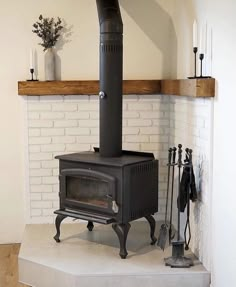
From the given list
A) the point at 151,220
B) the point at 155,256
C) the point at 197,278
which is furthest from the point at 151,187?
the point at 197,278

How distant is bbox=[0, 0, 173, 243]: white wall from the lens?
4008 mm

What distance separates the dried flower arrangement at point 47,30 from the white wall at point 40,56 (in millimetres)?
59

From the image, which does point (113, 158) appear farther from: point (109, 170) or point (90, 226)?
point (90, 226)

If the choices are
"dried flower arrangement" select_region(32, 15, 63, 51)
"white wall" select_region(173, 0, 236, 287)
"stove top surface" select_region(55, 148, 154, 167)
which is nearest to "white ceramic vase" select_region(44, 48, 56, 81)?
"dried flower arrangement" select_region(32, 15, 63, 51)

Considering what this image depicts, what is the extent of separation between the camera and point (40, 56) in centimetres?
406

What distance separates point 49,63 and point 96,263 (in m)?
1.67

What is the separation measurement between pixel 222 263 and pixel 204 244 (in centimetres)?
33

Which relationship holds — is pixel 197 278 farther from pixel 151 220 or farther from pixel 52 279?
pixel 52 279

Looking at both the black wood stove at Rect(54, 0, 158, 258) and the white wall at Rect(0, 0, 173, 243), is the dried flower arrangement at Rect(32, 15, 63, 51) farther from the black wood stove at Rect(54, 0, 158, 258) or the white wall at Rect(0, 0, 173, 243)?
the black wood stove at Rect(54, 0, 158, 258)

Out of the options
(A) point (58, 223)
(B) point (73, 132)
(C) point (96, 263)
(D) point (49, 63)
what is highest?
(D) point (49, 63)

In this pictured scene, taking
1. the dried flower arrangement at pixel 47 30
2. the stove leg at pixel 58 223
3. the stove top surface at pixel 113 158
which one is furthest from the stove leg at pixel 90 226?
the dried flower arrangement at pixel 47 30

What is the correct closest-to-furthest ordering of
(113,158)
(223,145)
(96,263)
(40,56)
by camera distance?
(223,145) < (96,263) < (113,158) < (40,56)

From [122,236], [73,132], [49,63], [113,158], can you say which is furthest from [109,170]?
[49,63]

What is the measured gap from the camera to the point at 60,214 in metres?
3.57
